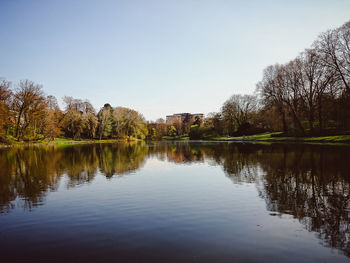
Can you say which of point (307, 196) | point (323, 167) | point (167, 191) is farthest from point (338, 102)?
point (167, 191)

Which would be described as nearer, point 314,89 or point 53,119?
point 314,89

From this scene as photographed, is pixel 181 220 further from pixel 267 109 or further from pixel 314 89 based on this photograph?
pixel 267 109

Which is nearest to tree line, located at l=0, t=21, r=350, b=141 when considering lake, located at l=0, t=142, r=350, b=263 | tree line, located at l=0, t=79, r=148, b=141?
tree line, located at l=0, t=79, r=148, b=141

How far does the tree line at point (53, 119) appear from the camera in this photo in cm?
6062

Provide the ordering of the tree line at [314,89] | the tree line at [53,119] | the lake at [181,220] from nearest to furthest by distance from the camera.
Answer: the lake at [181,220]
the tree line at [314,89]
the tree line at [53,119]

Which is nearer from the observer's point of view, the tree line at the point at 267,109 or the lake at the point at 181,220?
the lake at the point at 181,220

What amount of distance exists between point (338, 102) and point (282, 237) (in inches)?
1680

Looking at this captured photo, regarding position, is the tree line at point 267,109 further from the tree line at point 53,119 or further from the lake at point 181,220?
the lake at point 181,220

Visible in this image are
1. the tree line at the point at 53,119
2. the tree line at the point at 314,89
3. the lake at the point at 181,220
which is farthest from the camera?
the tree line at the point at 53,119

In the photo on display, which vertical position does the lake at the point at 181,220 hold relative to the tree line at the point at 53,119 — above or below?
below

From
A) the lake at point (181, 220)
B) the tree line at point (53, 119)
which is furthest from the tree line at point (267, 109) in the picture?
the lake at point (181, 220)

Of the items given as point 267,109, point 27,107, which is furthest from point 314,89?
point 27,107

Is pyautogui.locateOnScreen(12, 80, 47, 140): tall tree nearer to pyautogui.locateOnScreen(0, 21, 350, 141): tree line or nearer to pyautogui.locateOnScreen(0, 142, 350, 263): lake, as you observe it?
pyautogui.locateOnScreen(0, 21, 350, 141): tree line

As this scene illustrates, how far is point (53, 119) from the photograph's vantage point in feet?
238
